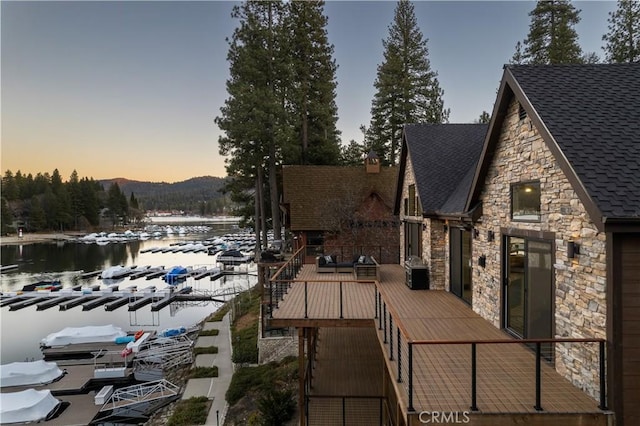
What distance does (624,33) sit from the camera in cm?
2350

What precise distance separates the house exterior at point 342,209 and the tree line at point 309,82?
4514 mm

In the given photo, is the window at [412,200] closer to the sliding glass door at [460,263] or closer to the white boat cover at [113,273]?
the sliding glass door at [460,263]

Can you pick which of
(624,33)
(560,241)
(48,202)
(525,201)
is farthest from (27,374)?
(48,202)

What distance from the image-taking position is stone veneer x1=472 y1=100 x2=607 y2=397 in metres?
4.50

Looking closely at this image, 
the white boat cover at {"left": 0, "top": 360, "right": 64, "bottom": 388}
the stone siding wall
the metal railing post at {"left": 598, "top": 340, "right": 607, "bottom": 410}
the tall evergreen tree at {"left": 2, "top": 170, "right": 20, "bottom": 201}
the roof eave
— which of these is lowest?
the white boat cover at {"left": 0, "top": 360, "right": 64, "bottom": 388}

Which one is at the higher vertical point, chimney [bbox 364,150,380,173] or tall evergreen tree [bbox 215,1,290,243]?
tall evergreen tree [bbox 215,1,290,243]

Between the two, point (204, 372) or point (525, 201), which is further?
point (204, 372)

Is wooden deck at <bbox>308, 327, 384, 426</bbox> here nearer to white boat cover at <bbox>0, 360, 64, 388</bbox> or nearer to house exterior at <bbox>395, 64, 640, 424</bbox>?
house exterior at <bbox>395, 64, 640, 424</bbox>

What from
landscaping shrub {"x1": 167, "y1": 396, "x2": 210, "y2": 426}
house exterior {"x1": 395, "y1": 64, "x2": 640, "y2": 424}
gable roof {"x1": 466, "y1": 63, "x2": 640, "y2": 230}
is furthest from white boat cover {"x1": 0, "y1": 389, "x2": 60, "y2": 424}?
gable roof {"x1": 466, "y1": 63, "x2": 640, "y2": 230}

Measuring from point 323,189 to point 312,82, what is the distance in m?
12.8

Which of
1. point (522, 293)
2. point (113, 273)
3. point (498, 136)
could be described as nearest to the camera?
point (522, 293)

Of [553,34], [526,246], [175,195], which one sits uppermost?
[553,34]

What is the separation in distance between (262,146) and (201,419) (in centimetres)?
1813

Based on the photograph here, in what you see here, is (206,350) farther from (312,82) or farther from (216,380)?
(312,82)
